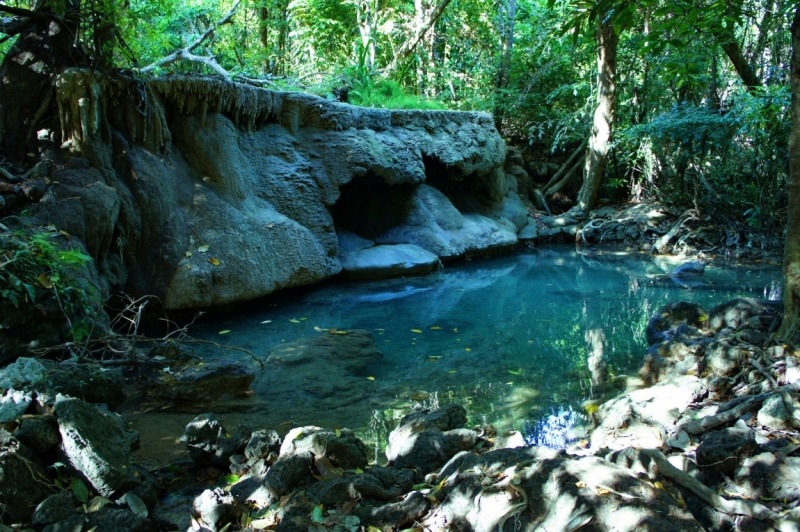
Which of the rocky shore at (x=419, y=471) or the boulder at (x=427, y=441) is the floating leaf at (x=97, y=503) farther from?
the boulder at (x=427, y=441)

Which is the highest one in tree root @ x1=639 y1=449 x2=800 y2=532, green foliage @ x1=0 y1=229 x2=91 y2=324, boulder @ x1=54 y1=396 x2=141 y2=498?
green foliage @ x1=0 y1=229 x2=91 y2=324

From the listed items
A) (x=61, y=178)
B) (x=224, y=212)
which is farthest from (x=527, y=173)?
(x=61, y=178)

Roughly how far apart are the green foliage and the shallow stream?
50.5 inches

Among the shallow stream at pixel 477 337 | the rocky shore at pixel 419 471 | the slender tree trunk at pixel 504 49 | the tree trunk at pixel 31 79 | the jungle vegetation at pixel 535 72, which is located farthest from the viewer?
the slender tree trunk at pixel 504 49

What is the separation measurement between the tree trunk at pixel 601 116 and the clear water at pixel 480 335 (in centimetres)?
422

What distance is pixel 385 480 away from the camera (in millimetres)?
3270

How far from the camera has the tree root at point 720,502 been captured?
2.42m

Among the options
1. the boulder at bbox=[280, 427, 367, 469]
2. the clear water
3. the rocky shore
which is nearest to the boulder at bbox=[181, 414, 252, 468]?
the rocky shore

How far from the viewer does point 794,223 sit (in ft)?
16.3

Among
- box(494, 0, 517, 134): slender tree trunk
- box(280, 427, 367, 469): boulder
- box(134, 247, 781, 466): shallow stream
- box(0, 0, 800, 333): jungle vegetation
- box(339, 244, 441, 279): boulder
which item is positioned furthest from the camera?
box(494, 0, 517, 134): slender tree trunk

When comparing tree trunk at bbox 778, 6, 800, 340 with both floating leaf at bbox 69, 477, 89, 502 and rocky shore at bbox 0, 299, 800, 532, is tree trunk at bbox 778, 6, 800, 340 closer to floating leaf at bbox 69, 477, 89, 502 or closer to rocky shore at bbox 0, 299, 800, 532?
rocky shore at bbox 0, 299, 800, 532

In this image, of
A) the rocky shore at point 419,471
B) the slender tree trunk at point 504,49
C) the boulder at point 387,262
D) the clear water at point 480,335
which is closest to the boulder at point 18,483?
the rocky shore at point 419,471

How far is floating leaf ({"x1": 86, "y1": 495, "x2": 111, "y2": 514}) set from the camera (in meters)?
2.88

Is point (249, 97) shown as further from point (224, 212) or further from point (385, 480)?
point (385, 480)
